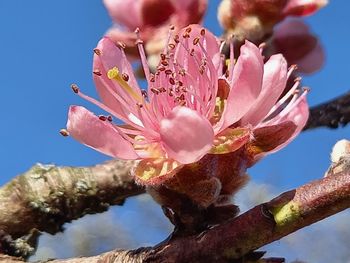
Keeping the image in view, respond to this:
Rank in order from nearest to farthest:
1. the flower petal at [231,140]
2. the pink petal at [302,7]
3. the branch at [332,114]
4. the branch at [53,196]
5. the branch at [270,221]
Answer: the branch at [270,221], the flower petal at [231,140], the branch at [53,196], the branch at [332,114], the pink petal at [302,7]

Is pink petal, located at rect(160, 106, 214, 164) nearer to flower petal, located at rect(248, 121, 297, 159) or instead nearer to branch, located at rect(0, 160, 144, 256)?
flower petal, located at rect(248, 121, 297, 159)

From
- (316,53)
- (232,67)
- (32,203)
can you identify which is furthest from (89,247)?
(232,67)

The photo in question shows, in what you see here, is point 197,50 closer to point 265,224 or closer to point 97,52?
point 97,52

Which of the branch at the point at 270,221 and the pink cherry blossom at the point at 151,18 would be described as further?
the pink cherry blossom at the point at 151,18

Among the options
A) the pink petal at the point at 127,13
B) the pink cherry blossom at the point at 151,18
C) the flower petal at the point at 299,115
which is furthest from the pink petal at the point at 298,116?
the pink petal at the point at 127,13

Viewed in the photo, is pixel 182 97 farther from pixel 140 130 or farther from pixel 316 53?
pixel 316 53

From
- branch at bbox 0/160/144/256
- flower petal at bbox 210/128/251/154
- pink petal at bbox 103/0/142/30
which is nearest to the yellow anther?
flower petal at bbox 210/128/251/154

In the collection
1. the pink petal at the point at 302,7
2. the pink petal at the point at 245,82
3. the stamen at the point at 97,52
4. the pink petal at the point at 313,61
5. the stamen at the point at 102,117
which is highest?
the pink petal at the point at 302,7

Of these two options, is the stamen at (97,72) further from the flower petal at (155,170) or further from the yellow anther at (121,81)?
the flower petal at (155,170)
